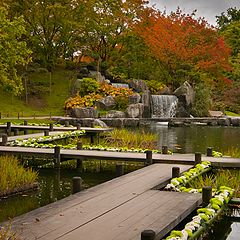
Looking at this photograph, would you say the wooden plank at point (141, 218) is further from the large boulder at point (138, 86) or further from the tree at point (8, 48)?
the large boulder at point (138, 86)

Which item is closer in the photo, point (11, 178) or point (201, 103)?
point (11, 178)

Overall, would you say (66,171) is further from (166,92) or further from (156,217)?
(166,92)

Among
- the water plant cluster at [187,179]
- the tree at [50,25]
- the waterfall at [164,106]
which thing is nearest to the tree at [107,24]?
the tree at [50,25]

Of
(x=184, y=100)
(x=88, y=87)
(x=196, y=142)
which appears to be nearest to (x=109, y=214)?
(x=196, y=142)

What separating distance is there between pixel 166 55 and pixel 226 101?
8.74m

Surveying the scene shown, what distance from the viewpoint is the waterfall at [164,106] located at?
125ft

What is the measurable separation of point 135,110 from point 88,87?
177 inches

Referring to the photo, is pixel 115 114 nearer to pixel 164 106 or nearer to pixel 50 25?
pixel 164 106

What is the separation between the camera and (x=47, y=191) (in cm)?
1166

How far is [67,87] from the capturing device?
4072 centimetres

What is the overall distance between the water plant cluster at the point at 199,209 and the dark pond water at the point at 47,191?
3.07 meters

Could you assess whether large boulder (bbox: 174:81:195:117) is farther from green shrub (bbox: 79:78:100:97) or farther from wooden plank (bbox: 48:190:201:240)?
wooden plank (bbox: 48:190:201:240)

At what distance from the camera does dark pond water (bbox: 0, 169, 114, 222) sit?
32.4 feet

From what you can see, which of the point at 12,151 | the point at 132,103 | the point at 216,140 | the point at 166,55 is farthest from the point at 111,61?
the point at 12,151
